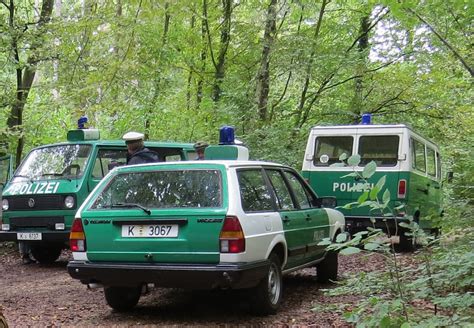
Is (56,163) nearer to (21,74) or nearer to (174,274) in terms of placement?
(21,74)

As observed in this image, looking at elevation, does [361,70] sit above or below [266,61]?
below

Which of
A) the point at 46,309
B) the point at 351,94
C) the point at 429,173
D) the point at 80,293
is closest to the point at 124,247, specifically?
the point at 46,309

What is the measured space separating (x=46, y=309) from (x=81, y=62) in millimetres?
8406

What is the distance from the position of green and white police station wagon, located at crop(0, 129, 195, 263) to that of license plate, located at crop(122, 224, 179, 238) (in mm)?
3964

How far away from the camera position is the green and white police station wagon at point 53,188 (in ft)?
30.1

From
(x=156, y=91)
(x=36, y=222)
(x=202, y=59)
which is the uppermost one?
(x=202, y=59)

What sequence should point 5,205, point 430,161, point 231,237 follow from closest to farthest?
1. point 231,237
2. point 5,205
3. point 430,161

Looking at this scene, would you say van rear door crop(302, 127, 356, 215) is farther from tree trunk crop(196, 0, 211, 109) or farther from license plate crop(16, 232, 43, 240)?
tree trunk crop(196, 0, 211, 109)

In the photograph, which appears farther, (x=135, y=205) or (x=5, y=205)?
(x=5, y=205)

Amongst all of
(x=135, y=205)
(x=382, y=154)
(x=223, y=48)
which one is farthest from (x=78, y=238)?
(x=223, y=48)

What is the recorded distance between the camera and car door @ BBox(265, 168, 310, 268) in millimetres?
6184

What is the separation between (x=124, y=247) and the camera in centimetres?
542

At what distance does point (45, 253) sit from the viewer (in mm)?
10180

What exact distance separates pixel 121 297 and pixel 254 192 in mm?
1882
